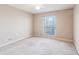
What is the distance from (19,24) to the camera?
17.2ft

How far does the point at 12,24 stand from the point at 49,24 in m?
2.83

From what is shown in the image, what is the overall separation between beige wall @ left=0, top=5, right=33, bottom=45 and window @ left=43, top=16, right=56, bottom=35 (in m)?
1.25

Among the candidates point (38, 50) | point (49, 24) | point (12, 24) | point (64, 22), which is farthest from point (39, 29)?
point (38, 50)

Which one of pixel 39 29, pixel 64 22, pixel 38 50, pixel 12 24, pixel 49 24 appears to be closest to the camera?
pixel 38 50

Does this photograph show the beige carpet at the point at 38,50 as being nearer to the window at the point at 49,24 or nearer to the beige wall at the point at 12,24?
the beige wall at the point at 12,24

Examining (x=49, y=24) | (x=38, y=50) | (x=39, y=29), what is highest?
(x=49, y=24)

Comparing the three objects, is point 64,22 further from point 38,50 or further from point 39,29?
point 38,50

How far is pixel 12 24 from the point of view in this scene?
14.8 feet

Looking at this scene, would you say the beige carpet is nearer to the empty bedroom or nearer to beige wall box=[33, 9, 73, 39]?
the empty bedroom

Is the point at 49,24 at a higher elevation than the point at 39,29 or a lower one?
higher

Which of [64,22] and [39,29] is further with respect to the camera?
[39,29]

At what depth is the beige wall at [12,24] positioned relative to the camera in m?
3.87

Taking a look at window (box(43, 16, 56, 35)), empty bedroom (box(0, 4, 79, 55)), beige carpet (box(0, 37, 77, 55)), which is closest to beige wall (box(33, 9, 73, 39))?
empty bedroom (box(0, 4, 79, 55))
